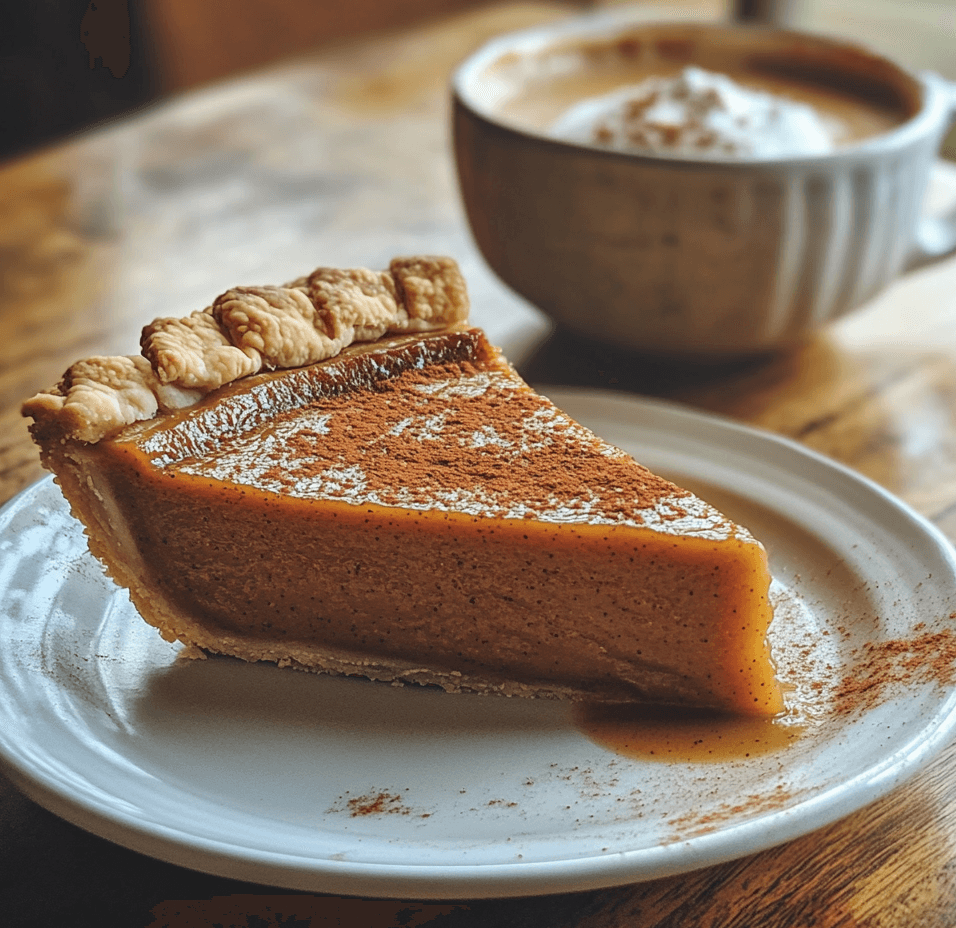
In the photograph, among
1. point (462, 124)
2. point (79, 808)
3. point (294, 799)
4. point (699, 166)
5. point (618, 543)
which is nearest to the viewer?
point (79, 808)

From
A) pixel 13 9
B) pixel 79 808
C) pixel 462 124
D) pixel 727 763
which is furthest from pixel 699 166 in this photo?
pixel 13 9

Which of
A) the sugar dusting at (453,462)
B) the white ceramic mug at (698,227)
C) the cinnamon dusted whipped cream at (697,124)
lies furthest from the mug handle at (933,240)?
the sugar dusting at (453,462)

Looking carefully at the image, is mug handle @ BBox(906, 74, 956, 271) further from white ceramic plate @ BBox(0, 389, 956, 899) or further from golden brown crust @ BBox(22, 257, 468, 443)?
golden brown crust @ BBox(22, 257, 468, 443)

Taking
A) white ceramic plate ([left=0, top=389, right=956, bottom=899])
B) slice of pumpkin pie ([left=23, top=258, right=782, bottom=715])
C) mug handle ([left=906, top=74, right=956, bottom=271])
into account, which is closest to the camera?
white ceramic plate ([left=0, top=389, right=956, bottom=899])

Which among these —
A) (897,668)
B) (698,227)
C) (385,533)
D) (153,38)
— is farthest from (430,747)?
(153,38)

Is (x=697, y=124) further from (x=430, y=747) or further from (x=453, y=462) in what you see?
(x=430, y=747)

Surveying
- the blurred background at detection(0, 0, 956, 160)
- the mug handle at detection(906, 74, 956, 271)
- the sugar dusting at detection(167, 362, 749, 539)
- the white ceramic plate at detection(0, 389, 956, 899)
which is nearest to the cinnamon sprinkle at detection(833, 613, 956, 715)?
the white ceramic plate at detection(0, 389, 956, 899)

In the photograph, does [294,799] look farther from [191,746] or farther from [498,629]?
[498,629]
